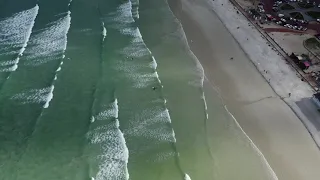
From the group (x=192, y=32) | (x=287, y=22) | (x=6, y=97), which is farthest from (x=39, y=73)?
(x=287, y=22)

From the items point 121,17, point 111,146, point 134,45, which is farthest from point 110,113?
point 121,17

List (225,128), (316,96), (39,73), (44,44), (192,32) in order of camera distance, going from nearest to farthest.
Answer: (225,128)
(316,96)
(39,73)
(44,44)
(192,32)

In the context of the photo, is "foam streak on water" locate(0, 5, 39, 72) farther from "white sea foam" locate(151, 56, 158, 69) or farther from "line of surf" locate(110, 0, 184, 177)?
"white sea foam" locate(151, 56, 158, 69)

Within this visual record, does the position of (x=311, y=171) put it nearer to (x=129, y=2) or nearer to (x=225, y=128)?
(x=225, y=128)

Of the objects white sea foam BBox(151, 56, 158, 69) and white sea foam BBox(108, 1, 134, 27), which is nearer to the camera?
white sea foam BBox(151, 56, 158, 69)

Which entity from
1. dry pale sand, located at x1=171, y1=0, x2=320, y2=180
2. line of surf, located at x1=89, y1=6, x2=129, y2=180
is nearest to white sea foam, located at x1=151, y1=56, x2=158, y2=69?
dry pale sand, located at x1=171, y1=0, x2=320, y2=180

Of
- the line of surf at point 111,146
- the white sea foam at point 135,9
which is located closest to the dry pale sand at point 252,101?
the white sea foam at point 135,9

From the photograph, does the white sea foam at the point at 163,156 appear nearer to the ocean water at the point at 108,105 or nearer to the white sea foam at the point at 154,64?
the ocean water at the point at 108,105
